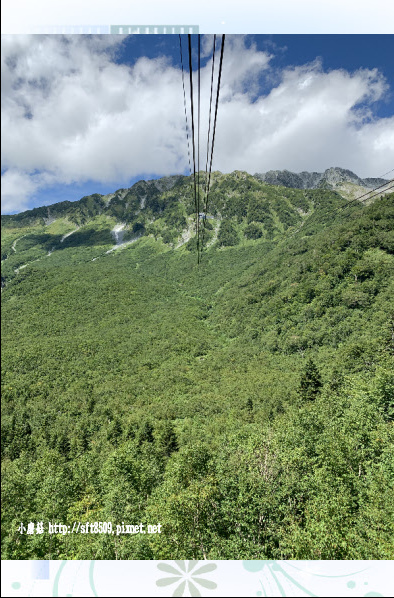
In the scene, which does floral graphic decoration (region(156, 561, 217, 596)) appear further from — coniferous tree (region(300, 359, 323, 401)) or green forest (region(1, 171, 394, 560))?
coniferous tree (region(300, 359, 323, 401))

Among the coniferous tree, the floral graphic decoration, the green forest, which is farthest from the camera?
the coniferous tree

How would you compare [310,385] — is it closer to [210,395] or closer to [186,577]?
[210,395]

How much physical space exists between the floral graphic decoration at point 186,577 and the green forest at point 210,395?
140 inches

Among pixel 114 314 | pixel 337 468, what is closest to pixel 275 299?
pixel 114 314

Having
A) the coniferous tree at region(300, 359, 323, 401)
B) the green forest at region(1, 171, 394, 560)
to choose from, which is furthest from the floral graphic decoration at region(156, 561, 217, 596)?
the coniferous tree at region(300, 359, 323, 401)

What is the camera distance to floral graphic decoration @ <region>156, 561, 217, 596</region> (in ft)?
15.5

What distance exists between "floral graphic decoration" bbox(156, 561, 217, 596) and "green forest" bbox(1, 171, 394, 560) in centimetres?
354

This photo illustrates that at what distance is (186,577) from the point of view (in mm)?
4906

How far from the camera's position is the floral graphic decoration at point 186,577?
15.5 feet

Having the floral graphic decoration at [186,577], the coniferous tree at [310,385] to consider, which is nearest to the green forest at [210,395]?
the coniferous tree at [310,385]

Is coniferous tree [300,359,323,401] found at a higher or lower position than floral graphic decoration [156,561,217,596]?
lower

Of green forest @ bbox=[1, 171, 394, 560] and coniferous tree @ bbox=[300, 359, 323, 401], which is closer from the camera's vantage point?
Result: green forest @ bbox=[1, 171, 394, 560]

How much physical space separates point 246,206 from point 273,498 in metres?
187

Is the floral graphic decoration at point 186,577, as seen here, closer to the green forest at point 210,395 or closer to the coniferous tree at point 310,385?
the green forest at point 210,395
